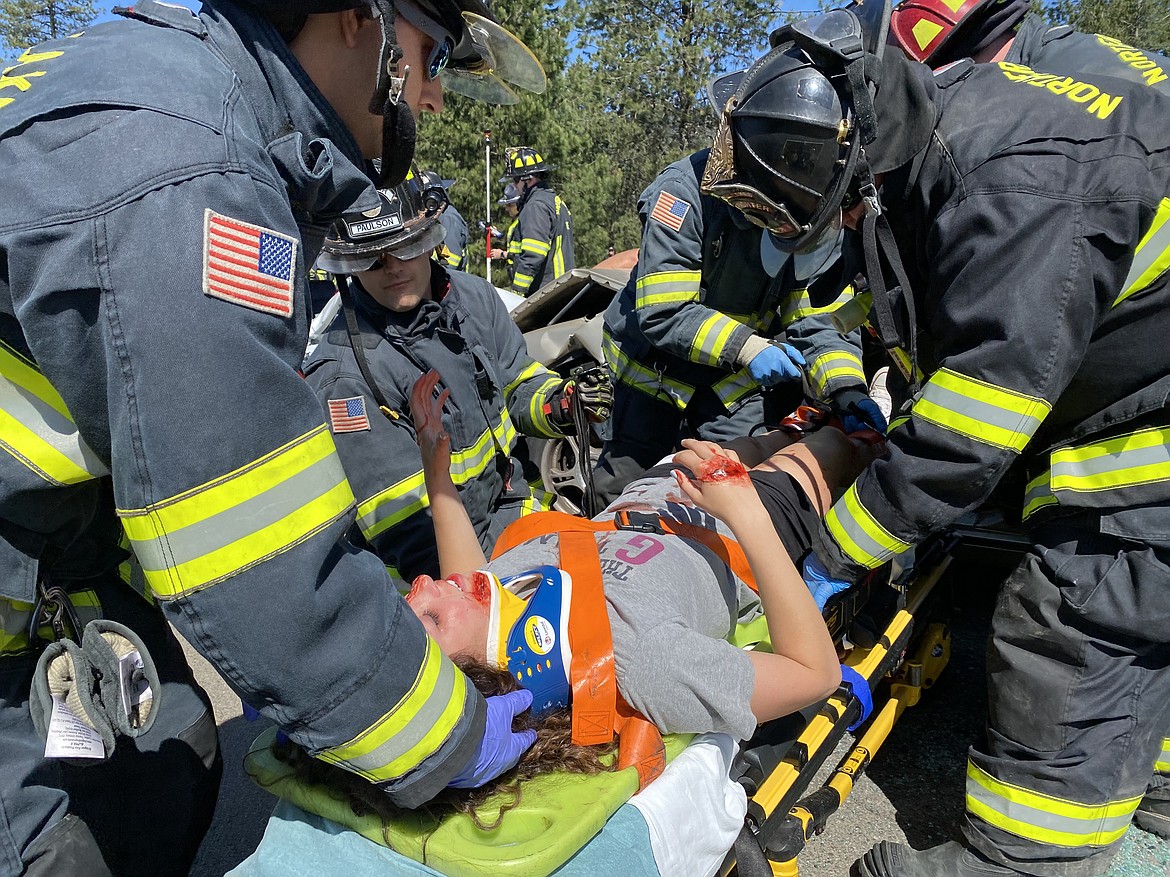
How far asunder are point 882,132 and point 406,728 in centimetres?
189

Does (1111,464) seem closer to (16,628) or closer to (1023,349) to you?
(1023,349)

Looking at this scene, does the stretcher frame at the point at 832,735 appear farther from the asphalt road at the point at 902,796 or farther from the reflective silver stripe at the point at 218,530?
the reflective silver stripe at the point at 218,530

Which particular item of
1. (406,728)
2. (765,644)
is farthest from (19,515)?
(765,644)

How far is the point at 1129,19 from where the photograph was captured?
1664 cm

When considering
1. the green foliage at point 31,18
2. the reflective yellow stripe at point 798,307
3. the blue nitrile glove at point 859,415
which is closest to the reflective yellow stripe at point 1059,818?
the blue nitrile glove at point 859,415

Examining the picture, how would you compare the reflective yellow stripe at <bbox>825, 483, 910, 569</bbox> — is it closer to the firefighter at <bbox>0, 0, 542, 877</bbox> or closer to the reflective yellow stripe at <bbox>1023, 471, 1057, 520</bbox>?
the reflective yellow stripe at <bbox>1023, 471, 1057, 520</bbox>

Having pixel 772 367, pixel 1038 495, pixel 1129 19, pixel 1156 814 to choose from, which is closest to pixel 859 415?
pixel 772 367

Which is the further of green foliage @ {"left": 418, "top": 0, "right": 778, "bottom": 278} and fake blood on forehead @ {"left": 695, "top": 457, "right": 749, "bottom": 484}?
green foliage @ {"left": 418, "top": 0, "right": 778, "bottom": 278}

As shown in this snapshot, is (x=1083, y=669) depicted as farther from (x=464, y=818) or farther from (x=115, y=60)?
(x=115, y=60)

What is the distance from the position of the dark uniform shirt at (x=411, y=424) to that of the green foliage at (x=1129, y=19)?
19141mm

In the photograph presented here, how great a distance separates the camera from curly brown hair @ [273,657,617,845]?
4.90 feet

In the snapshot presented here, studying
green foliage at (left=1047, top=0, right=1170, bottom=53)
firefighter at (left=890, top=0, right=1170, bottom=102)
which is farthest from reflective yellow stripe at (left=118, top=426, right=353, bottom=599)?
green foliage at (left=1047, top=0, right=1170, bottom=53)

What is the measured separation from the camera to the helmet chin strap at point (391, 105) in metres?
1.18

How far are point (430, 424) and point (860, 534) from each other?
1.40m
